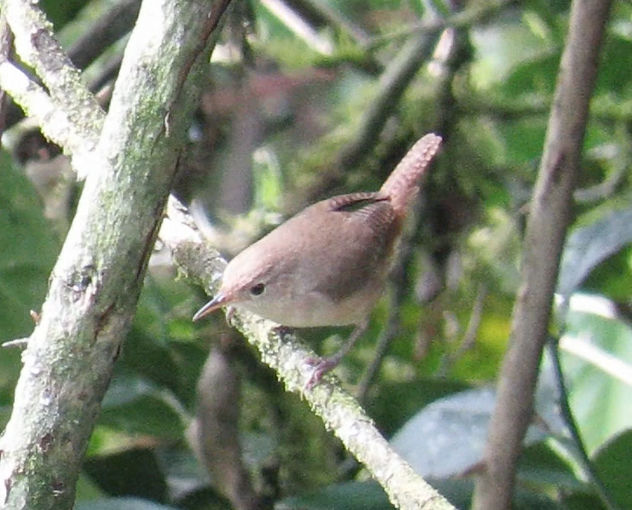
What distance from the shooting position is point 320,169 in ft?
7.41

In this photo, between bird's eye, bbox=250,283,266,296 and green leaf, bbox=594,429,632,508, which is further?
green leaf, bbox=594,429,632,508

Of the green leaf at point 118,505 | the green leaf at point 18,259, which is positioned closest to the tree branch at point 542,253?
the green leaf at point 118,505

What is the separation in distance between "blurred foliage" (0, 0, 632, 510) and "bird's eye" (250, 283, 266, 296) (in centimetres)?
31

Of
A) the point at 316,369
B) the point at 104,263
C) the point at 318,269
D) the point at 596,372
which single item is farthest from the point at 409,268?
the point at 104,263

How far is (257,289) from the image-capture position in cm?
141

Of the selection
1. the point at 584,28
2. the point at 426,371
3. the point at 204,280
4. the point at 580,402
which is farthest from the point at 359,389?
the point at 584,28

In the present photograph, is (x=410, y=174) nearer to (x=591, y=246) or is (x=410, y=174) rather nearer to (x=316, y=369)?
(x=591, y=246)

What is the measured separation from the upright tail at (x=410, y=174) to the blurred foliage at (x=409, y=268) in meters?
0.31

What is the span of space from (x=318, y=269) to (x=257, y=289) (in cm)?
15

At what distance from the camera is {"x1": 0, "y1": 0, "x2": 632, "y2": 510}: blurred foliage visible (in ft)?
5.28

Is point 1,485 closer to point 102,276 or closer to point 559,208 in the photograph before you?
point 102,276

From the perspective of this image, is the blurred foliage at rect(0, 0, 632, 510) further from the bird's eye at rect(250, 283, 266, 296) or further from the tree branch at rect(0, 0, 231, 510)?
the tree branch at rect(0, 0, 231, 510)

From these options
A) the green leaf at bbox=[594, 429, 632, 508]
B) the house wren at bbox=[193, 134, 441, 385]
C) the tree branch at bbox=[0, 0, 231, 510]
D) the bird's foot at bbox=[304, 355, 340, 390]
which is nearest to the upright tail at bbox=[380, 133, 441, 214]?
the house wren at bbox=[193, 134, 441, 385]

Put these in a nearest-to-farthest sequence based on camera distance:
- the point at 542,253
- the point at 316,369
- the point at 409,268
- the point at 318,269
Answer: the point at 316,369
the point at 542,253
the point at 318,269
the point at 409,268
